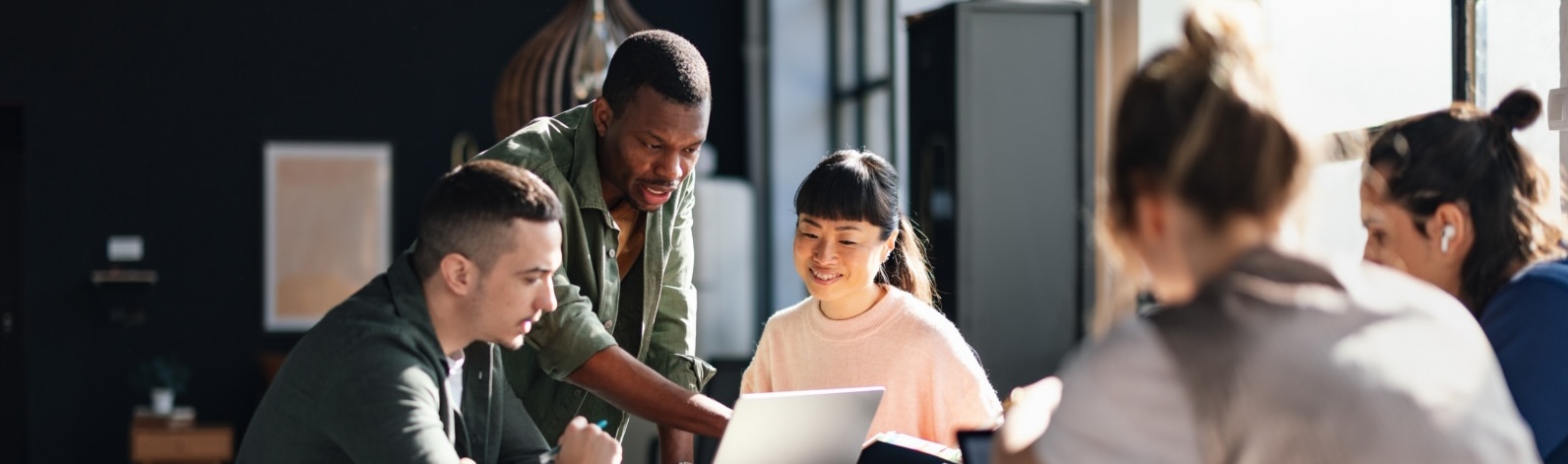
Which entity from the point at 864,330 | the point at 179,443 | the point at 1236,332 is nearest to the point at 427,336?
the point at 864,330

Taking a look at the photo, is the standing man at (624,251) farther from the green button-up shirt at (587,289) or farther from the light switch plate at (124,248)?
the light switch plate at (124,248)

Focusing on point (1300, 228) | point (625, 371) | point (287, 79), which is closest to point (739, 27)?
point (287, 79)

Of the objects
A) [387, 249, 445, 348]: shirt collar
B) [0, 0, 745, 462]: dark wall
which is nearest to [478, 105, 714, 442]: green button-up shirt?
[387, 249, 445, 348]: shirt collar

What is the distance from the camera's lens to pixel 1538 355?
6.33 ft

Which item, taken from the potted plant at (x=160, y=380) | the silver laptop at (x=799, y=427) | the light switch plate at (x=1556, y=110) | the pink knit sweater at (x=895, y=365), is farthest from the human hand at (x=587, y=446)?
the potted plant at (x=160, y=380)

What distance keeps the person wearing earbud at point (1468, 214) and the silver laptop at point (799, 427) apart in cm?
78

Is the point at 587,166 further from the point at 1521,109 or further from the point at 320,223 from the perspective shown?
the point at 320,223

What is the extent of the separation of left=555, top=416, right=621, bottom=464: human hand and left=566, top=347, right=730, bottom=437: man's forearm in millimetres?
280

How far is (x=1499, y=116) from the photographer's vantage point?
2129 mm

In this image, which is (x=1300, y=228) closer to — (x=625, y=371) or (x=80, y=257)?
(x=625, y=371)

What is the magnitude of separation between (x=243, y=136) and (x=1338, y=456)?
800 cm

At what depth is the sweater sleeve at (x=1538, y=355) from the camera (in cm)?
192

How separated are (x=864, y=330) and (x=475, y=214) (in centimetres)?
85

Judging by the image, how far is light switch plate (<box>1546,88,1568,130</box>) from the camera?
9.73ft
